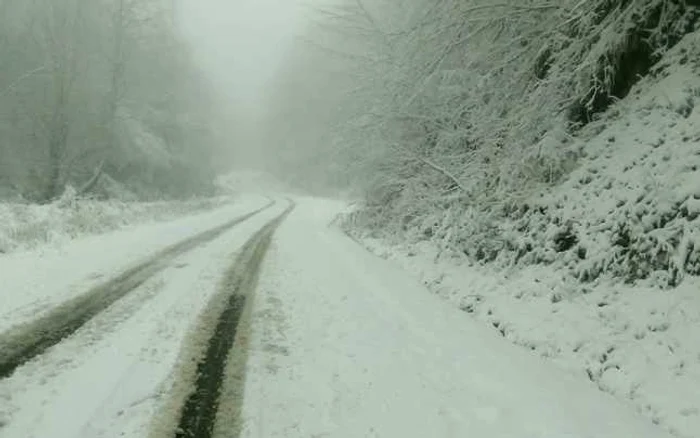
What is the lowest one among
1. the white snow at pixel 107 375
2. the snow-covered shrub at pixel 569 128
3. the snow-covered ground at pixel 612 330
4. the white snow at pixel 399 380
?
the white snow at pixel 399 380

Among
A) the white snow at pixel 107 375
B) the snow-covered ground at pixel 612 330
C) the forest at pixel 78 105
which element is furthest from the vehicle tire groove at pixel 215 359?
the forest at pixel 78 105

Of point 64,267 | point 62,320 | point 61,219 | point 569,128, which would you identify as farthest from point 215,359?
point 61,219

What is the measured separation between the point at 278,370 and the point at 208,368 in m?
0.66

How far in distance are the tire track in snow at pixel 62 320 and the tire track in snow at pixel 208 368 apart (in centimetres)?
132

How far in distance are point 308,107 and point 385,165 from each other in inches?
2314

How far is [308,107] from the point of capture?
75125 mm

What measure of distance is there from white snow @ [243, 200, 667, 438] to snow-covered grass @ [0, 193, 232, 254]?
6482 millimetres

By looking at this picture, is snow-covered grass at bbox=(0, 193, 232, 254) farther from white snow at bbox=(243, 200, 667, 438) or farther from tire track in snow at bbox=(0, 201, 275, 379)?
white snow at bbox=(243, 200, 667, 438)

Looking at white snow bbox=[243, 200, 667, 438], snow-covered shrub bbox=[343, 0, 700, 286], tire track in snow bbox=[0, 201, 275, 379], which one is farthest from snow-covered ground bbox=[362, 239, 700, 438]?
tire track in snow bbox=[0, 201, 275, 379]

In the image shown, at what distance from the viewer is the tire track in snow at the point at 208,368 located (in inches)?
171

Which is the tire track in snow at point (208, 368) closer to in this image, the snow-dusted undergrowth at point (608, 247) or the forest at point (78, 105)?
the snow-dusted undergrowth at point (608, 247)

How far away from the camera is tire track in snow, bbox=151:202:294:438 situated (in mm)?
4348

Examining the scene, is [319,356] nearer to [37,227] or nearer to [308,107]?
[37,227]

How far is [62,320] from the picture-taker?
6.75 metres
